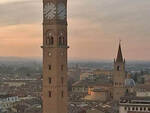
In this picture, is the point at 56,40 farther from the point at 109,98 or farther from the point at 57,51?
the point at 109,98

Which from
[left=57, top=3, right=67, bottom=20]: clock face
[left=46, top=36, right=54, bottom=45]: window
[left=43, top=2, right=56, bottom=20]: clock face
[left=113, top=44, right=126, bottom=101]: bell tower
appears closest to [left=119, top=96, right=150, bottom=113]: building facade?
[left=46, top=36, right=54, bottom=45]: window

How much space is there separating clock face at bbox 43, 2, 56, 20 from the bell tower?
1222 inches

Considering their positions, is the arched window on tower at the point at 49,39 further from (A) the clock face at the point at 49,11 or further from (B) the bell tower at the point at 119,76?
(B) the bell tower at the point at 119,76

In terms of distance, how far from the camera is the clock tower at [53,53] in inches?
973

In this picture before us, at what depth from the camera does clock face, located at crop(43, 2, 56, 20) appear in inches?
969

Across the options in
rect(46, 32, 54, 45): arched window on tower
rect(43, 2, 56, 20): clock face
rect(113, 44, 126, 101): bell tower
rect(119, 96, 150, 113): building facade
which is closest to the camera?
rect(43, 2, 56, 20): clock face

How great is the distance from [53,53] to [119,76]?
32124 millimetres

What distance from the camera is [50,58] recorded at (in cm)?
2495

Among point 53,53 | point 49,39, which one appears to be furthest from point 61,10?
point 53,53

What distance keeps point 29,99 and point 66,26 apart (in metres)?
34.7

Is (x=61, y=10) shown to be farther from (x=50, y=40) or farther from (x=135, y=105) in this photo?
(x=135, y=105)

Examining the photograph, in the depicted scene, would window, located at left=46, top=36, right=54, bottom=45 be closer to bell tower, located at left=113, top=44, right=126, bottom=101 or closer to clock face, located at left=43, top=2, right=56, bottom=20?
clock face, located at left=43, top=2, right=56, bottom=20

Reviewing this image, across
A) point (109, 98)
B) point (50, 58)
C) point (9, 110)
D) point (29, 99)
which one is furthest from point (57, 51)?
point (109, 98)

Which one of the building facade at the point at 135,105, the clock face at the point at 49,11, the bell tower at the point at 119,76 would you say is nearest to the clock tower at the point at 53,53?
the clock face at the point at 49,11
